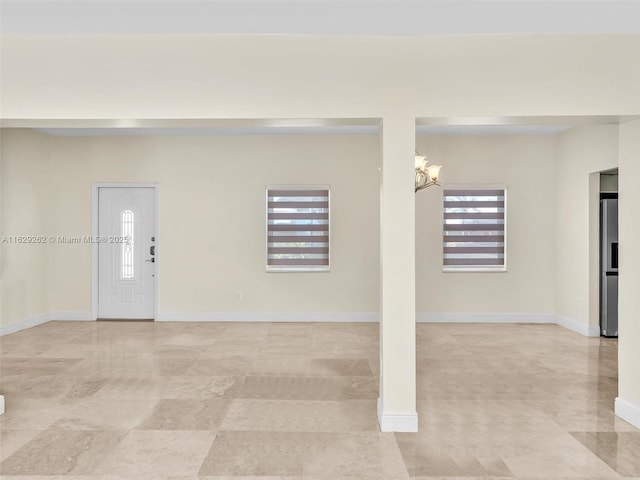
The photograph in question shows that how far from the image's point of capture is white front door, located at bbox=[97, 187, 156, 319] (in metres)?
7.36

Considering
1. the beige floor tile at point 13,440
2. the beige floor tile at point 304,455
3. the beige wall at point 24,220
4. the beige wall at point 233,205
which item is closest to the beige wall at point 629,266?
the beige floor tile at point 304,455

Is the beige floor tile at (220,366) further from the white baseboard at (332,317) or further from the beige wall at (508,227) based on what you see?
the beige wall at (508,227)

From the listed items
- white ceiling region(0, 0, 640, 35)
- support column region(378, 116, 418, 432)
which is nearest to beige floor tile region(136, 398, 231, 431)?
support column region(378, 116, 418, 432)

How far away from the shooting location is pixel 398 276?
335 centimetres


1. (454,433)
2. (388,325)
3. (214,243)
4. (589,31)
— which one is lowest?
(454,433)

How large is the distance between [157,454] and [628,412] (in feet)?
11.2

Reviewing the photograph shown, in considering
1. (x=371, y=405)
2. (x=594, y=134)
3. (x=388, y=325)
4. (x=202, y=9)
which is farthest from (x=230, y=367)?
(x=594, y=134)

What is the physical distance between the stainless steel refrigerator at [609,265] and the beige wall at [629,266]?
3.01 metres

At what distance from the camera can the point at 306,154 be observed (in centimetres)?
727

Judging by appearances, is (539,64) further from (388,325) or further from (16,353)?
(16,353)

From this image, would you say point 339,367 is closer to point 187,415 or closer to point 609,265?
point 187,415

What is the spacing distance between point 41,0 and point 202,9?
1.05 metres

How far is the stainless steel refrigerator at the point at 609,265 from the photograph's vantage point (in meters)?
6.18

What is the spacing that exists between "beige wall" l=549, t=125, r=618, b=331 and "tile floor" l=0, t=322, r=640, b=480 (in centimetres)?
75
